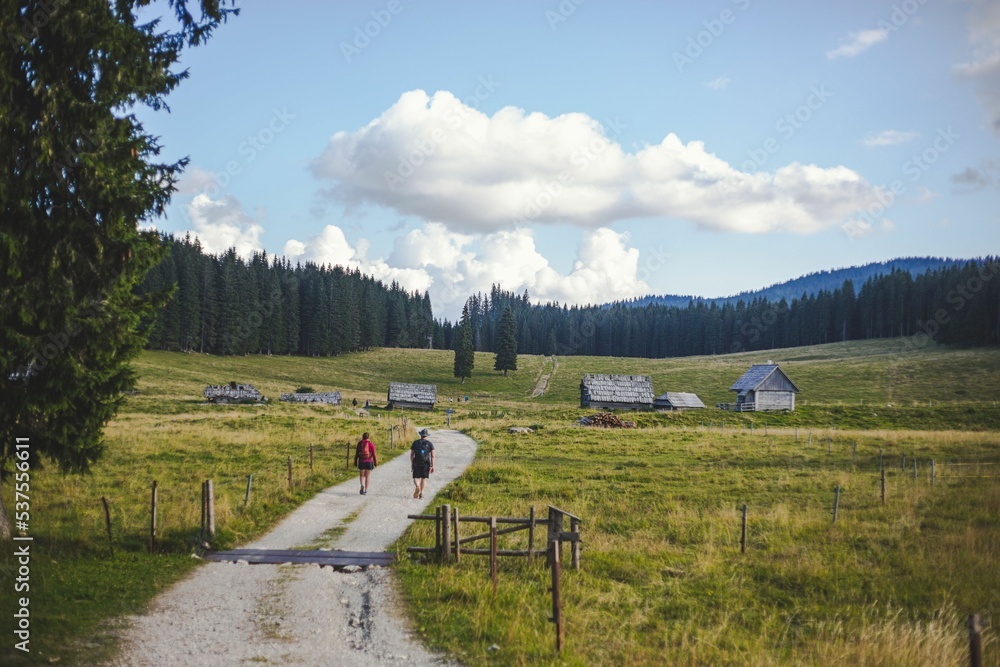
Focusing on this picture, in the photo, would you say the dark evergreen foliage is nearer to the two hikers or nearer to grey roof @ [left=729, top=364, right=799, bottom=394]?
the two hikers

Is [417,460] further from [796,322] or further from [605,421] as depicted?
[796,322]

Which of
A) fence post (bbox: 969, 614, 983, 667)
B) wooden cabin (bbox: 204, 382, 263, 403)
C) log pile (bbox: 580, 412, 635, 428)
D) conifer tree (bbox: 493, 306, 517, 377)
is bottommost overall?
log pile (bbox: 580, 412, 635, 428)

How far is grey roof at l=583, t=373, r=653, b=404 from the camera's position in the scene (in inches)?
2904

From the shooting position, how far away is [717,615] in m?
10.7

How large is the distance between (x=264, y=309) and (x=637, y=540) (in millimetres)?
103582

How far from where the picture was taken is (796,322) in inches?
5719

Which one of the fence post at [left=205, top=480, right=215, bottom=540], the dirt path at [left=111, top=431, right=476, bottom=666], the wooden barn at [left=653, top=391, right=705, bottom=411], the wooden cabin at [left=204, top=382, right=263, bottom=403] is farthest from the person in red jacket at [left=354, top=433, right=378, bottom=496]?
the wooden barn at [left=653, top=391, right=705, bottom=411]

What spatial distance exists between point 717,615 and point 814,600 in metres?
2.40

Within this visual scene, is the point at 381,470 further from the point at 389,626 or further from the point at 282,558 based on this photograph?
the point at 389,626

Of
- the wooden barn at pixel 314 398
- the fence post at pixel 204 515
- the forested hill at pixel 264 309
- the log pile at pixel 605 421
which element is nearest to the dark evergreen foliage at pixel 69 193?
the fence post at pixel 204 515

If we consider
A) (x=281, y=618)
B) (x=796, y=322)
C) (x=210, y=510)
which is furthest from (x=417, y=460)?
(x=796, y=322)

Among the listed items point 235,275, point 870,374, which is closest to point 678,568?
point 870,374

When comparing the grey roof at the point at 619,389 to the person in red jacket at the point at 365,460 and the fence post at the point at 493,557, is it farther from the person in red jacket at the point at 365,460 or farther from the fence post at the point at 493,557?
the fence post at the point at 493,557

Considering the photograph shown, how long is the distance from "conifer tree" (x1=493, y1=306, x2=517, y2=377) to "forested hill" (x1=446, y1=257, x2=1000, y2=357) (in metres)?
44.6
